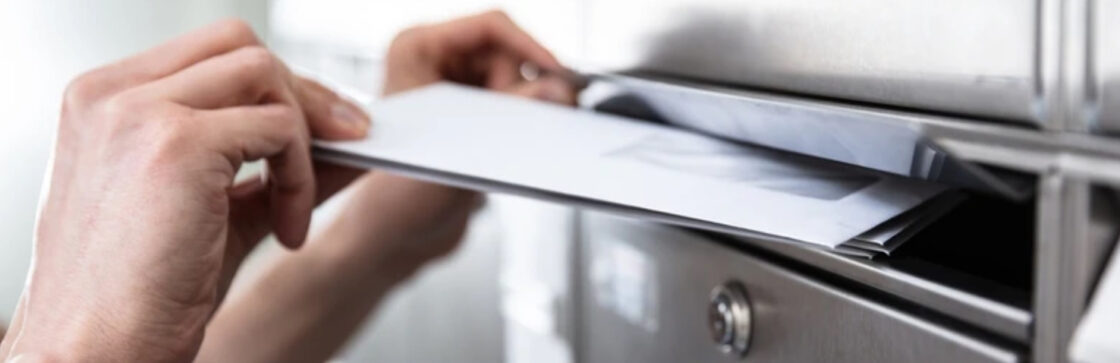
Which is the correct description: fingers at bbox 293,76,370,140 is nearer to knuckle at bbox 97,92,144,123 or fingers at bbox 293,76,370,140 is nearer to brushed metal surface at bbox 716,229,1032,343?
knuckle at bbox 97,92,144,123

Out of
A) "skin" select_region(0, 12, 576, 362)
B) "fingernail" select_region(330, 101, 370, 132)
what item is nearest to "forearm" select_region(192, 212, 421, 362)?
"skin" select_region(0, 12, 576, 362)

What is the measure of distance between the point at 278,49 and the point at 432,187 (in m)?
0.36

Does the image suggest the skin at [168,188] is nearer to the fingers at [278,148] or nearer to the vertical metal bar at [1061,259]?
the fingers at [278,148]

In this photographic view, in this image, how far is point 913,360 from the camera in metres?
0.37

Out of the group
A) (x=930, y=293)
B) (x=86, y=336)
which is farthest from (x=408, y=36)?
(x=930, y=293)

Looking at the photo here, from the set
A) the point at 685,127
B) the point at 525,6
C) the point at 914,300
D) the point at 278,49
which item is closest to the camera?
the point at 914,300

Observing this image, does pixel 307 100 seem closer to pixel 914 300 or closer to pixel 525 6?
pixel 525 6

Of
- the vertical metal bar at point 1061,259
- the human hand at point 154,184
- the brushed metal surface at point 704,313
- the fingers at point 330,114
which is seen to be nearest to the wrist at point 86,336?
the human hand at point 154,184

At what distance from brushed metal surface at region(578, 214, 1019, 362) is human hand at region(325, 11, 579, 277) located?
0.32ft

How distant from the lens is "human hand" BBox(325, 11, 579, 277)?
644 millimetres

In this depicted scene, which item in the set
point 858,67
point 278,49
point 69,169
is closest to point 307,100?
point 69,169

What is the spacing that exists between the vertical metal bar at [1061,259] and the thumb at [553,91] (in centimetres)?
34

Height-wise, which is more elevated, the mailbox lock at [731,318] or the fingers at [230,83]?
the fingers at [230,83]

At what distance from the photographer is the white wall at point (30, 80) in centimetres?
79
